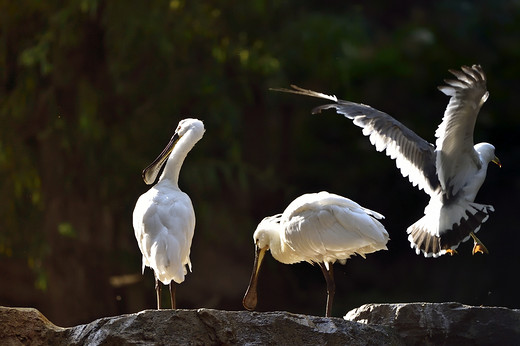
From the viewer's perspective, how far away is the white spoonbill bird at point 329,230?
6.43 meters

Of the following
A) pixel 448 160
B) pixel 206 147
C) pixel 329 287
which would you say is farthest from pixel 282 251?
pixel 206 147

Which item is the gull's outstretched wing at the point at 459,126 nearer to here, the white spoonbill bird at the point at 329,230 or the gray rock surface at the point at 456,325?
the white spoonbill bird at the point at 329,230

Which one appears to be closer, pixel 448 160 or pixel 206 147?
pixel 448 160

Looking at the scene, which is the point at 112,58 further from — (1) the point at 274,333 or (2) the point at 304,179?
(1) the point at 274,333

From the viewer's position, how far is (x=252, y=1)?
1189cm

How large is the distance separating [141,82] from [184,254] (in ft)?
17.8

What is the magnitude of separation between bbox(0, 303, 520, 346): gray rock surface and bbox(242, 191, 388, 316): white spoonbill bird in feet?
1.70

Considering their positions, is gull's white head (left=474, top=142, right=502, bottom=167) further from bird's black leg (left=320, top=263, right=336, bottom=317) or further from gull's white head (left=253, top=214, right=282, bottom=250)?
gull's white head (left=253, top=214, right=282, bottom=250)

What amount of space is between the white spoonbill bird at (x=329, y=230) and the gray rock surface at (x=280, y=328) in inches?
20.5

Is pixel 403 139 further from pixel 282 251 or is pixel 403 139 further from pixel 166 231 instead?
pixel 166 231

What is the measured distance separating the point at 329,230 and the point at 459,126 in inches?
46.2

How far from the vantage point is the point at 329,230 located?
6543 mm

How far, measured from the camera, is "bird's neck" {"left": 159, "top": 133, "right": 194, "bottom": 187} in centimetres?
667

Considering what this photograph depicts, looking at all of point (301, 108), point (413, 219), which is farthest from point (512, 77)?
point (301, 108)
